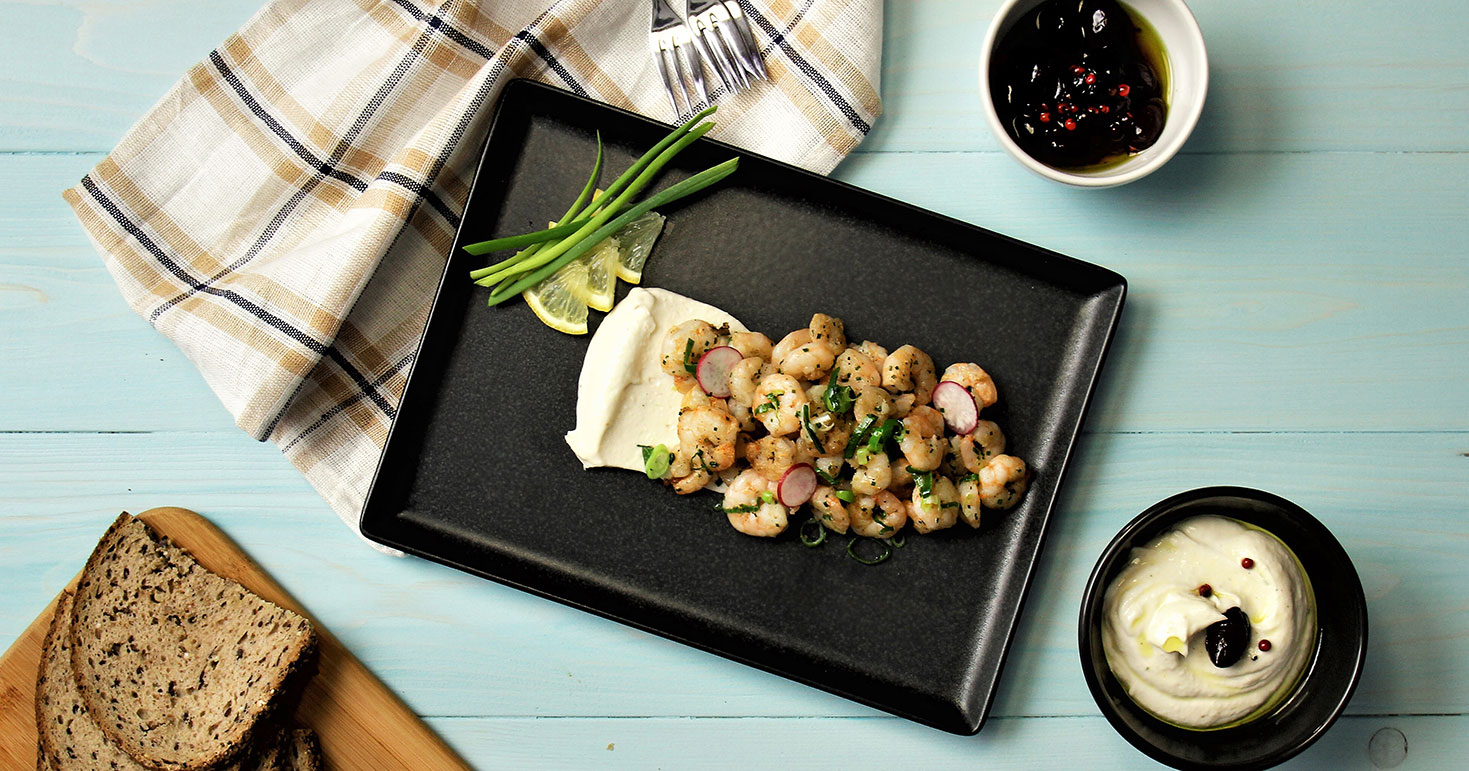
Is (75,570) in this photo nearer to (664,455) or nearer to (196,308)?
(196,308)

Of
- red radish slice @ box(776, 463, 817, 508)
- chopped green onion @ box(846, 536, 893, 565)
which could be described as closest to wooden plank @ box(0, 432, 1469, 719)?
chopped green onion @ box(846, 536, 893, 565)

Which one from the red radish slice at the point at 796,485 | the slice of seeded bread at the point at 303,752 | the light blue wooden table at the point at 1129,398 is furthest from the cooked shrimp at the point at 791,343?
the slice of seeded bread at the point at 303,752

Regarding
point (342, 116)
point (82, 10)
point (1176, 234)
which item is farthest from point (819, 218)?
point (82, 10)

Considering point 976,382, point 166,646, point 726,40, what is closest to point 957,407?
point 976,382

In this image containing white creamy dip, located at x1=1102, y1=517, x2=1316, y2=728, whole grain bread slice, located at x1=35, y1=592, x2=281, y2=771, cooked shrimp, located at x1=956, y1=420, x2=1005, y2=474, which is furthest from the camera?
whole grain bread slice, located at x1=35, y1=592, x2=281, y2=771

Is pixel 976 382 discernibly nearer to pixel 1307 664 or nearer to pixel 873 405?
pixel 873 405

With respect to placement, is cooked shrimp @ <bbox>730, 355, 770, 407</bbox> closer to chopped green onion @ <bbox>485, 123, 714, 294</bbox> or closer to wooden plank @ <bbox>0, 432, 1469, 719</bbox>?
chopped green onion @ <bbox>485, 123, 714, 294</bbox>
